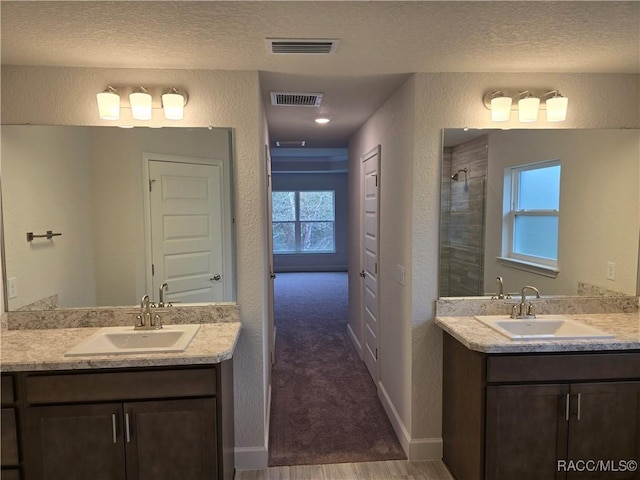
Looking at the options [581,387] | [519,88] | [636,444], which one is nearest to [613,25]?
[519,88]

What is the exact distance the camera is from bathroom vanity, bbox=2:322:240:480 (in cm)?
184

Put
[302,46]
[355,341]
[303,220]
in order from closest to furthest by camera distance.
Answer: [302,46]
[355,341]
[303,220]

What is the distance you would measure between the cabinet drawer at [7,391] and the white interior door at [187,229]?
31.0 inches

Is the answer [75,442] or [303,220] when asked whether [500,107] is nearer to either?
[75,442]

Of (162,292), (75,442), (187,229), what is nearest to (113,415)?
(75,442)

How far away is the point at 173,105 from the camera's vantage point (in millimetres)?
2240

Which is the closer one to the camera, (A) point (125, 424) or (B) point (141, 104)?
(A) point (125, 424)

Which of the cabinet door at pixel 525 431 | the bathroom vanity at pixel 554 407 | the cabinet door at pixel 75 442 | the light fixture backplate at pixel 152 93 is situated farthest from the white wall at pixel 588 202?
the cabinet door at pixel 75 442

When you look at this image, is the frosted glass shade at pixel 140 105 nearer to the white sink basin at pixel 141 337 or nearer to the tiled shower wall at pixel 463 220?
the white sink basin at pixel 141 337

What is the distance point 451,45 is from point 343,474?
2501mm

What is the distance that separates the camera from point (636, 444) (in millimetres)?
2072

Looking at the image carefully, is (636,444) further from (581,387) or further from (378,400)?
(378,400)

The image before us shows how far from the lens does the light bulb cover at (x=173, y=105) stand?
223cm

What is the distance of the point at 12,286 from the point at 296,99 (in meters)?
2.17
